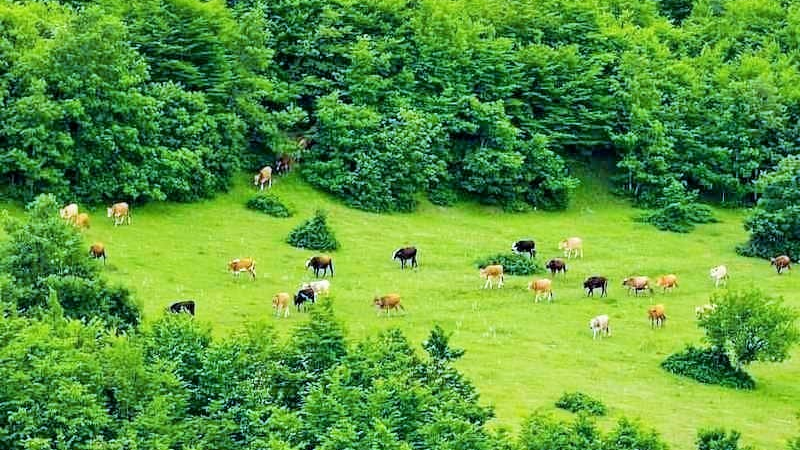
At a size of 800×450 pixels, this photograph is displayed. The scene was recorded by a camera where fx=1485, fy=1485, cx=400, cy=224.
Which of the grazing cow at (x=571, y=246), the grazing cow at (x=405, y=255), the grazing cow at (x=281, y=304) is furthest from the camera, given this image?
the grazing cow at (x=571, y=246)

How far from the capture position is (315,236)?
6519 centimetres

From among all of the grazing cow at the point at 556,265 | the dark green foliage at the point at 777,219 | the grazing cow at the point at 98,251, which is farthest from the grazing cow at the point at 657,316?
the grazing cow at the point at 98,251

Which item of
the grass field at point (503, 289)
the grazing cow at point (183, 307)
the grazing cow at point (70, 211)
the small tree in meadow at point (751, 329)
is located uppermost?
the small tree in meadow at point (751, 329)

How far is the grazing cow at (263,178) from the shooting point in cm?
7269

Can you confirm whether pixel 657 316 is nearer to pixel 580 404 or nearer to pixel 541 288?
pixel 541 288

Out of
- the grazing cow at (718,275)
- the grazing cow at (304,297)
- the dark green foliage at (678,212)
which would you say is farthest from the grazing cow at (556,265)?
the dark green foliage at (678,212)

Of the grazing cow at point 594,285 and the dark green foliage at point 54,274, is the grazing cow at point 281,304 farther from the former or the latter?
the grazing cow at point 594,285

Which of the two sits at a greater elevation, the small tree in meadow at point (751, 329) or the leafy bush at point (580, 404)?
the small tree in meadow at point (751, 329)

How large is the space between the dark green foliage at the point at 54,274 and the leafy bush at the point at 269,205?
23.5 m

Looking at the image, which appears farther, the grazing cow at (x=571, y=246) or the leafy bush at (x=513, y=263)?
the grazing cow at (x=571, y=246)

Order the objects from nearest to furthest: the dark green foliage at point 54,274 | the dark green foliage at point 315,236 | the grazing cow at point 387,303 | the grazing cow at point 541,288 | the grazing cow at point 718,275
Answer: the dark green foliage at point 54,274 < the grazing cow at point 387,303 < the grazing cow at point 541,288 < the dark green foliage at point 315,236 < the grazing cow at point 718,275

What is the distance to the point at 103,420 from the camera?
36.4 metres

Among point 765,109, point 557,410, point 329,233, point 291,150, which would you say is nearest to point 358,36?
point 291,150

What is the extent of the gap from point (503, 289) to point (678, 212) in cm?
1986
